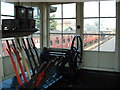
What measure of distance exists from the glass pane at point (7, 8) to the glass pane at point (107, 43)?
242 cm

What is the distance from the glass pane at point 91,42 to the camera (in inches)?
184

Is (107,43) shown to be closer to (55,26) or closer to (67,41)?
(67,41)

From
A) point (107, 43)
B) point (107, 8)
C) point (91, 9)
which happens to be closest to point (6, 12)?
point (91, 9)

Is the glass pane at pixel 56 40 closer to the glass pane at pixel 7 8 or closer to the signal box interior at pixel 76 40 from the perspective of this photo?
the signal box interior at pixel 76 40

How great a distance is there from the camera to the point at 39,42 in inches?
196

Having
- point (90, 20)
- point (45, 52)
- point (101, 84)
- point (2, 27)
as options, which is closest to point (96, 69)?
point (101, 84)

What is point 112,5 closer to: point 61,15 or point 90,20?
point 90,20

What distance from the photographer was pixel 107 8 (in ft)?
14.8

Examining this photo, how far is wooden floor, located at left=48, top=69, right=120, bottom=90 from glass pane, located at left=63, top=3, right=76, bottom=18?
163 centimetres

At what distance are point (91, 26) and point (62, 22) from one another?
2.78 feet

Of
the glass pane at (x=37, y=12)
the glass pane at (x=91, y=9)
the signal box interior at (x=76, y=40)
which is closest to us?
the signal box interior at (x=76, y=40)

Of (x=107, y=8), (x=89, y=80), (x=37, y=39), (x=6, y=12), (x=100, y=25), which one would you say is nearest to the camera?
(x=6, y=12)

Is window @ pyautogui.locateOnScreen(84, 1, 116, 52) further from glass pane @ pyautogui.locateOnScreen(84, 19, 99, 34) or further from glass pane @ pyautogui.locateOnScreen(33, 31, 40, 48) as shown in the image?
glass pane @ pyautogui.locateOnScreen(33, 31, 40, 48)

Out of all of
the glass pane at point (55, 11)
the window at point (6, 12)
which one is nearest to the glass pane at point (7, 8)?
the window at point (6, 12)
